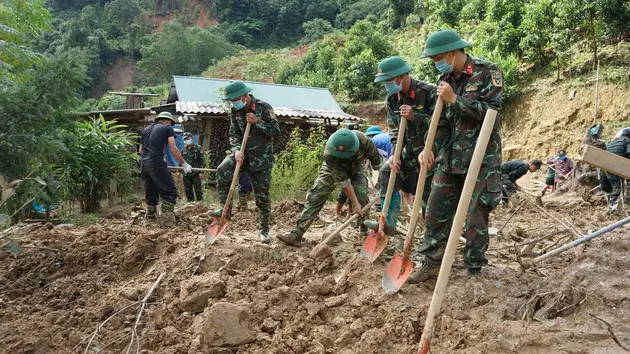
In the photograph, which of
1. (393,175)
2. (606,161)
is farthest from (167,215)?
(606,161)

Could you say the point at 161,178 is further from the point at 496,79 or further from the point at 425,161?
the point at 496,79

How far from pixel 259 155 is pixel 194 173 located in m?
4.37

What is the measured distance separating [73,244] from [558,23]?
13786 millimetres

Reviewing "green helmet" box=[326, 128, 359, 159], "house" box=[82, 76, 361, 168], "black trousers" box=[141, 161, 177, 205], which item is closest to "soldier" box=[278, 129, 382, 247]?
"green helmet" box=[326, 128, 359, 159]

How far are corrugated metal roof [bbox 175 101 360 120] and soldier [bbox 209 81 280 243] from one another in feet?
24.4

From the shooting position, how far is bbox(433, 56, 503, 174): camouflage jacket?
10.2ft

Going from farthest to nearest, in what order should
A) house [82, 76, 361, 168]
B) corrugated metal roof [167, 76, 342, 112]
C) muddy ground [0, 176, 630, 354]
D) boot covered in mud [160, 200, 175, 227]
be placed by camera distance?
corrugated metal roof [167, 76, 342, 112] < house [82, 76, 361, 168] < boot covered in mud [160, 200, 175, 227] < muddy ground [0, 176, 630, 354]

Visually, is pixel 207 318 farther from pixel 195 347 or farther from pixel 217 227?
pixel 217 227

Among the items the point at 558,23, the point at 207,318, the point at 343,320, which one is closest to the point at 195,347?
the point at 207,318

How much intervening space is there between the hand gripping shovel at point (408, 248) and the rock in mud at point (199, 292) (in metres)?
1.18

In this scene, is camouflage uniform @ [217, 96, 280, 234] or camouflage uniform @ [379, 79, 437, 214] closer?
camouflage uniform @ [379, 79, 437, 214]

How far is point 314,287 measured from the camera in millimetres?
3340

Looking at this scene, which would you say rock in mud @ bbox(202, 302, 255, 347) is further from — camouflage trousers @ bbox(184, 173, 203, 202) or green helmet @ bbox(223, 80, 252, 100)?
camouflage trousers @ bbox(184, 173, 203, 202)

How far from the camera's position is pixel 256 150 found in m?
4.97
